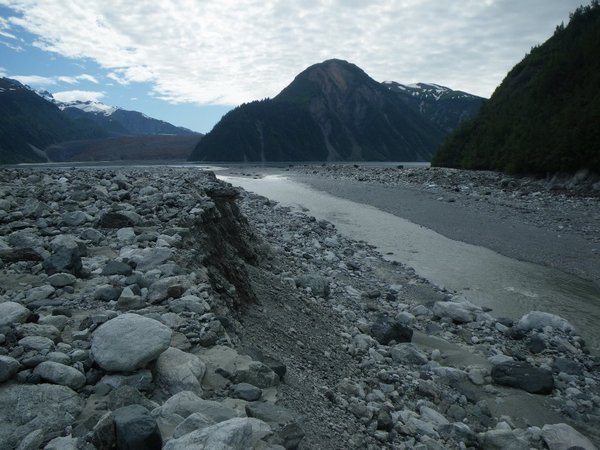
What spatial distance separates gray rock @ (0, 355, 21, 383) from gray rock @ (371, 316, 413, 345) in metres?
6.19

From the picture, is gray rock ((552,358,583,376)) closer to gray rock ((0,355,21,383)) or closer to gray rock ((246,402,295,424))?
gray rock ((246,402,295,424))

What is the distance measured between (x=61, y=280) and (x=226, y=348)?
2.70 m

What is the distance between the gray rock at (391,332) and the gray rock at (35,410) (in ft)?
19.5

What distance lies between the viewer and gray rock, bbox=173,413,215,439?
110 inches

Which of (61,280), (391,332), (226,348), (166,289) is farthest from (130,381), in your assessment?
(391,332)

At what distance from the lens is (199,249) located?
289 inches

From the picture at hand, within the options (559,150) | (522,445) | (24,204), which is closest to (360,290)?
(522,445)

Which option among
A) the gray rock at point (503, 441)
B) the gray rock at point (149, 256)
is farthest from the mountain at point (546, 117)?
the gray rock at point (149, 256)

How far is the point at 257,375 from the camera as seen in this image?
159 inches

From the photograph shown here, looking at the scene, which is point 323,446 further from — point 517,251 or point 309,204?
point 309,204

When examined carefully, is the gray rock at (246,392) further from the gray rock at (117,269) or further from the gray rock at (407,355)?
the gray rock at (407,355)

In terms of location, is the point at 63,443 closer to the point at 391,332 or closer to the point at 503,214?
the point at 391,332

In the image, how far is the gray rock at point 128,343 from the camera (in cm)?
352

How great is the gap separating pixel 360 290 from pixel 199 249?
17.9 ft
